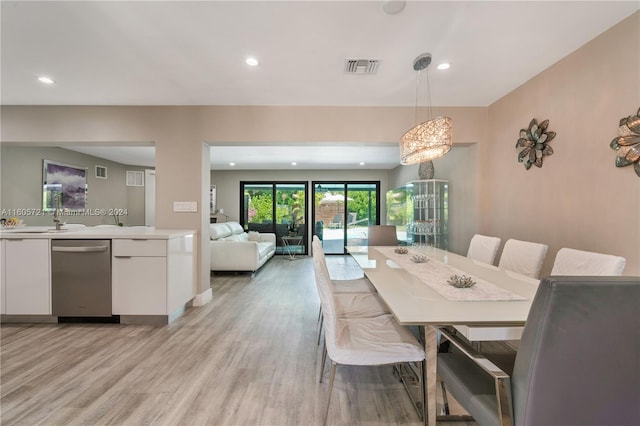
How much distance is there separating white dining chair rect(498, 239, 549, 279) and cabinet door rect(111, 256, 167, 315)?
10.7 ft

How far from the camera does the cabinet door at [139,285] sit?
108 inches

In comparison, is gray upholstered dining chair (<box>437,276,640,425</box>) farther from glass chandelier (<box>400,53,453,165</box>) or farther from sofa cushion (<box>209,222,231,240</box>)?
sofa cushion (<box>209,222,231,240</box>)

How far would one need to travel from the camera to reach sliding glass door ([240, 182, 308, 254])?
7.44 meters

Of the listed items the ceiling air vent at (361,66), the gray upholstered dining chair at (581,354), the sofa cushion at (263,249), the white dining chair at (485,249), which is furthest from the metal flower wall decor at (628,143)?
the sofa cushion at (263,249)

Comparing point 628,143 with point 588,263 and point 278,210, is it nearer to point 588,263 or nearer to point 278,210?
point 588,263

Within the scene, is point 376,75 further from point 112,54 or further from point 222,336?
point 222,336

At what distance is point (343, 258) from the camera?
22.4ft

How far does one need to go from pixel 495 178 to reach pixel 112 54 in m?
4.16

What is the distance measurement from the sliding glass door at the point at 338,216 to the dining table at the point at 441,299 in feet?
17.4

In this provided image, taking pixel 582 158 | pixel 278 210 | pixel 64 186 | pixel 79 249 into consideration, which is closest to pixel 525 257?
pixel 582 158

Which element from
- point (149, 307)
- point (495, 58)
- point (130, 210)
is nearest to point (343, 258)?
point (149, 307)

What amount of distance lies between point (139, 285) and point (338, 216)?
211 inches

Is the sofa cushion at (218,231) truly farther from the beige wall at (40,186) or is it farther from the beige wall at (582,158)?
the beige wall at (582,158)

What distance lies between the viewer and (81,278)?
8.90 ft
